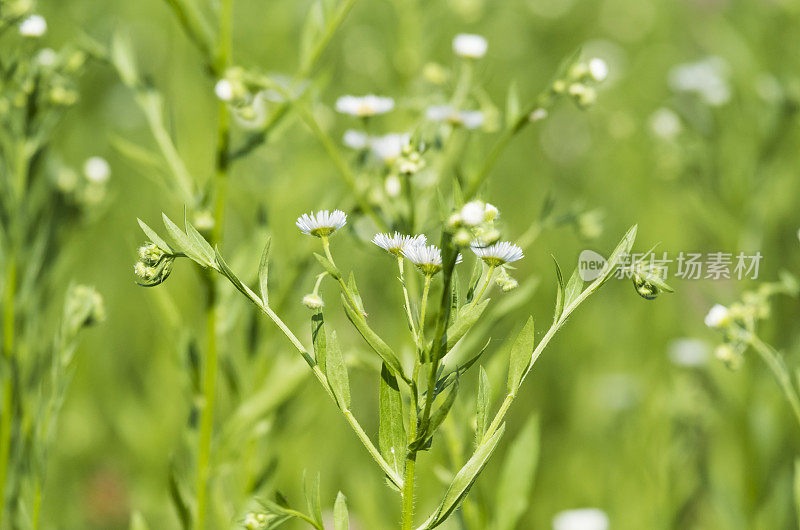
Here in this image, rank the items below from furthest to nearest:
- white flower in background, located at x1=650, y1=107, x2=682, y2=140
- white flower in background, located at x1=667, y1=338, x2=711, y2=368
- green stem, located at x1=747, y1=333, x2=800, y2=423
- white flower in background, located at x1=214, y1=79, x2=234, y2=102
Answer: white flower in background, located at x1=650, y1=107, x2=682, y2=140 < white flower in background, located at x1=667, y1=338, x2=711, y2=368 < white flower in background, located at x1=214, y1=79, x2=234, y2=102 < green stem, located at x1=747, y1=333, x2=800, y2=423

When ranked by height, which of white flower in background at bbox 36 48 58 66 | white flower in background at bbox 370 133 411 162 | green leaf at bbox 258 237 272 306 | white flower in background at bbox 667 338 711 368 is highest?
green leaf at bbox 258 237 272 306

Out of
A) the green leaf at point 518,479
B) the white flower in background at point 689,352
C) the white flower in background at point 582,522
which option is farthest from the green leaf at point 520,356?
the white flower in background at point 689,352

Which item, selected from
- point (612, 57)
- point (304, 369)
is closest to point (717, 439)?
point (304, 369)

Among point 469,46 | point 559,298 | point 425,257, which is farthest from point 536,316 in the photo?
point 425,257

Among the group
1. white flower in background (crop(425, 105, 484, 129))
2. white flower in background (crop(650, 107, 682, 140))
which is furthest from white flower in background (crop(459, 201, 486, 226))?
white flower in background (crop(650, 107, 682, 140))

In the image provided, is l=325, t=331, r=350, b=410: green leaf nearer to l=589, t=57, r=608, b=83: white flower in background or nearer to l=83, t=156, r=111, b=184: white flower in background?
l=589, t=57, r=608, b=83: white flower in background

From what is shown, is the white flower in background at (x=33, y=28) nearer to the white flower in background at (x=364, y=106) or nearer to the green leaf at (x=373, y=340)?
the white flower in background at (x=364, y=106)
